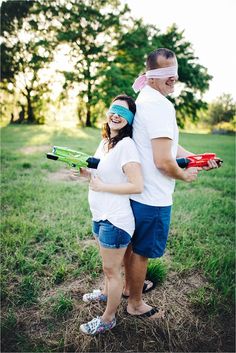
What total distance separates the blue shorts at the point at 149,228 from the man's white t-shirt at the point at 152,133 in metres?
0.05

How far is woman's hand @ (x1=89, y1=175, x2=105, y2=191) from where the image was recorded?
7.10 feet

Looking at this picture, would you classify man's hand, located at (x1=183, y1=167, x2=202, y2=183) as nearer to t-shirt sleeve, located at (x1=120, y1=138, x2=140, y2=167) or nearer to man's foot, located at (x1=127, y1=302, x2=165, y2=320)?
t-shirt sleeve, located at (x1=120, y1=138, x2=140, y2=167)

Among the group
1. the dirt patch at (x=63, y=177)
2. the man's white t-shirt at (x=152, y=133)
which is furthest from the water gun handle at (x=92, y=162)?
the dirt patch at (x=63, y=177)

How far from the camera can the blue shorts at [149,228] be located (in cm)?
223

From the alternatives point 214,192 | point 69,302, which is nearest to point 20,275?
point 69,302

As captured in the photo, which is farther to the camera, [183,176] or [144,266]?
[144,266]

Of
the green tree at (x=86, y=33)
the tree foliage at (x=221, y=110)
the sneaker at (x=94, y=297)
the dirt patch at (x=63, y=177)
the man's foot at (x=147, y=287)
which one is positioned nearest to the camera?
the sneaker at (x=94, y=297)

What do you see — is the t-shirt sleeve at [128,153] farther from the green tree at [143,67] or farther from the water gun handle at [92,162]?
the green tree at [143,67]

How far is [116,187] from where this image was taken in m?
2.10

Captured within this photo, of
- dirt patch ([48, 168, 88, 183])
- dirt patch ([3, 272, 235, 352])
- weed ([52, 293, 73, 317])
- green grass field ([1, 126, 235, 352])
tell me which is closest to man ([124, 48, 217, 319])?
dirt patch ([3, 272, 235, 352])

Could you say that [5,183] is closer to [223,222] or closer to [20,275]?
[20,275]

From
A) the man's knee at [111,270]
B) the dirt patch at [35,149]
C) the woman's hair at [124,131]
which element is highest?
the woman's hair at [124,131]

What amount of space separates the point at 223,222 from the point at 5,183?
12.7 feet

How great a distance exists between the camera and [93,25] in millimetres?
24062
